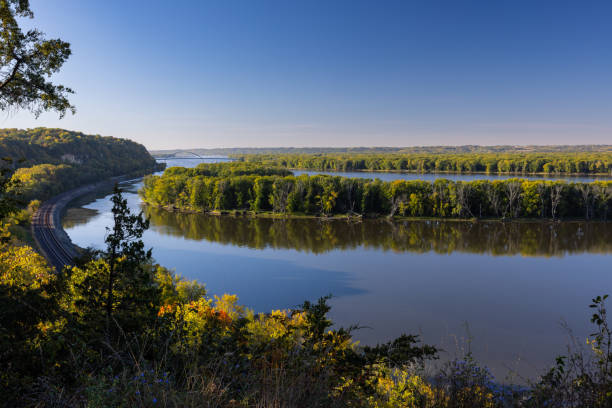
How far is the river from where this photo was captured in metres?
17.5

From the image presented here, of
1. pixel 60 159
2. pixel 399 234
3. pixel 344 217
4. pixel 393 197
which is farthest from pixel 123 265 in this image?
pixel 60 159

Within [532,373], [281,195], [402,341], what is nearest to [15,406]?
[402,341]

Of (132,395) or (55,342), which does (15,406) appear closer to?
(55,342)

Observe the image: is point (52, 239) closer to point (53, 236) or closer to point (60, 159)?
point (53, 236)

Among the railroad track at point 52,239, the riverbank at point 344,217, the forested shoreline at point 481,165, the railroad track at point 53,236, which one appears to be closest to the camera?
the railroad track at point 52,239

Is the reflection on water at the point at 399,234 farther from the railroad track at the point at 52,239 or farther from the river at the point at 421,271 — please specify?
the railroad track at the point at 52,239

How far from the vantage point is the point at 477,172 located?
115 meters

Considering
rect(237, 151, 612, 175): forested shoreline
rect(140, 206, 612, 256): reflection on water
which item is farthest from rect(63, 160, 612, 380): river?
rect(237, 151, 612, 175): forested shoreline

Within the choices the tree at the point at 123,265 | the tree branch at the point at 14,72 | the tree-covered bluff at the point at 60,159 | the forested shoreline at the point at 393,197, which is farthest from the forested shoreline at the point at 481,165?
the tree branch at the point at 14,72

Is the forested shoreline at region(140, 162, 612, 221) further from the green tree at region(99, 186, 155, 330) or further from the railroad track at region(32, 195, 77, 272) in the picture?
the green tree at region(99, 186, 155, 330)

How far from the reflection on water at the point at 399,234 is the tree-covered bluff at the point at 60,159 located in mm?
24024

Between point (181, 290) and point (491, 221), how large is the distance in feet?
136

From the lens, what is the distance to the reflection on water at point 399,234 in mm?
34000

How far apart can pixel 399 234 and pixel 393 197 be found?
11.3 metres
